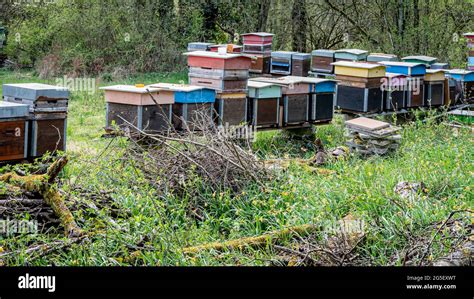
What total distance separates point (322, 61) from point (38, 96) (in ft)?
21.9

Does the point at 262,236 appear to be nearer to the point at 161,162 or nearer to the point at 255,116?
the point at 161,162

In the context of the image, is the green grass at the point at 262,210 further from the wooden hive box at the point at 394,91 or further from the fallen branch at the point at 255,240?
the wooden hive box at the point at 394,91

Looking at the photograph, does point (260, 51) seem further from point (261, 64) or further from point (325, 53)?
point (325, 53)

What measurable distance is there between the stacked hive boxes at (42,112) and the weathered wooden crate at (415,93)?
564 centimetres

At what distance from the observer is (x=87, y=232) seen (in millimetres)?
4957

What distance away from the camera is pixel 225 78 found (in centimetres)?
923

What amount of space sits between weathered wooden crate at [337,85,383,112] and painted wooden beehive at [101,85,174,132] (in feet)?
10.5

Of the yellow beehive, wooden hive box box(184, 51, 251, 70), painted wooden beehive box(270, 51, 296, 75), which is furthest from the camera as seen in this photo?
painted wooden beehive box(270, 51, 296, 75)

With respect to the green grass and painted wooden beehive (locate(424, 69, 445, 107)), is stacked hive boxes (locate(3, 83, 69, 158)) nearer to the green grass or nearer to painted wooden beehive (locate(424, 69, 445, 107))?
the green grass

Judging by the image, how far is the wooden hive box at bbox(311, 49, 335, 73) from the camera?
506 inches

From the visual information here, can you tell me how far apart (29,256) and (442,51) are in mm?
13303

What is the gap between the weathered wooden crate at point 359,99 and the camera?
10523mm

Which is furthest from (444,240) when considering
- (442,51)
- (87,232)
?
(442,51)

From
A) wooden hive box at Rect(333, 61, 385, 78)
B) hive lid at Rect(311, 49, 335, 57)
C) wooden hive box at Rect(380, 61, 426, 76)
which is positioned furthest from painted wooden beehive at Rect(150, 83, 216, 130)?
hive lid at Rect(311, 49, 335, 57)
